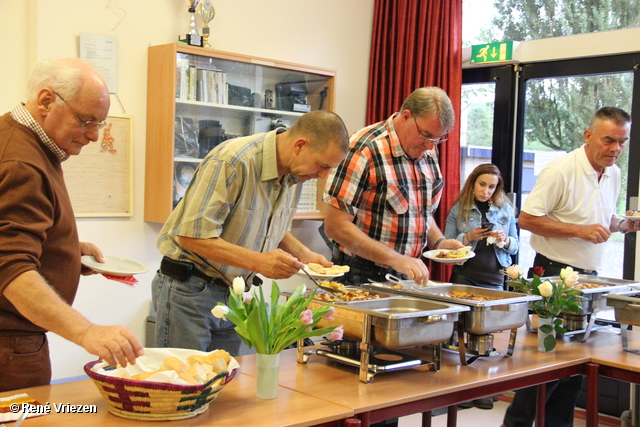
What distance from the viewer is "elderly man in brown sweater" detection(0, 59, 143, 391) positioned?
5.15ft

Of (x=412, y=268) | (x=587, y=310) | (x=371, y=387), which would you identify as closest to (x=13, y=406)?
(x=371, y=387)

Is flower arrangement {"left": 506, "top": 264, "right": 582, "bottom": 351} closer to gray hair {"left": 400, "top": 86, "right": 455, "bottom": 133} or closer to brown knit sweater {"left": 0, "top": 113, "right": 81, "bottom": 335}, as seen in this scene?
gray hair {"left": 400, "top": 86, "right": 455, "bottom": 133}

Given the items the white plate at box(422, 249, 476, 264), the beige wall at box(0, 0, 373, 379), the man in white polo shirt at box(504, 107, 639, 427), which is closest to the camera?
the white plate at box(422, 249, 476, 264)

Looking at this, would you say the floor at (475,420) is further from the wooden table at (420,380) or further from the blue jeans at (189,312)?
the blue jeans at (189,312)

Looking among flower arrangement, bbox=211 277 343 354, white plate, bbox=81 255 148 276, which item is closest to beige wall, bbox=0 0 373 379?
white plate, bbox=81 255 148 276

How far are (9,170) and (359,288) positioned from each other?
137 cm

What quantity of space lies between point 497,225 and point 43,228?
327 centimetres

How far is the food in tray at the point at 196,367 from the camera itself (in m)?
1.64

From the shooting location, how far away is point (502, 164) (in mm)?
4855

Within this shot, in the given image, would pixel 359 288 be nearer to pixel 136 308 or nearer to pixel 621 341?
pixel 621 341

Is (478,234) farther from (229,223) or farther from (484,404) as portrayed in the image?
(229,223)

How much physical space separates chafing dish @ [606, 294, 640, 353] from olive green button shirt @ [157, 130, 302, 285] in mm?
1455

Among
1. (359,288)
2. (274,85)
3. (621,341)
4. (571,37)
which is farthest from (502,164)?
(359,288)

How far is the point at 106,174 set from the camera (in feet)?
12.8
